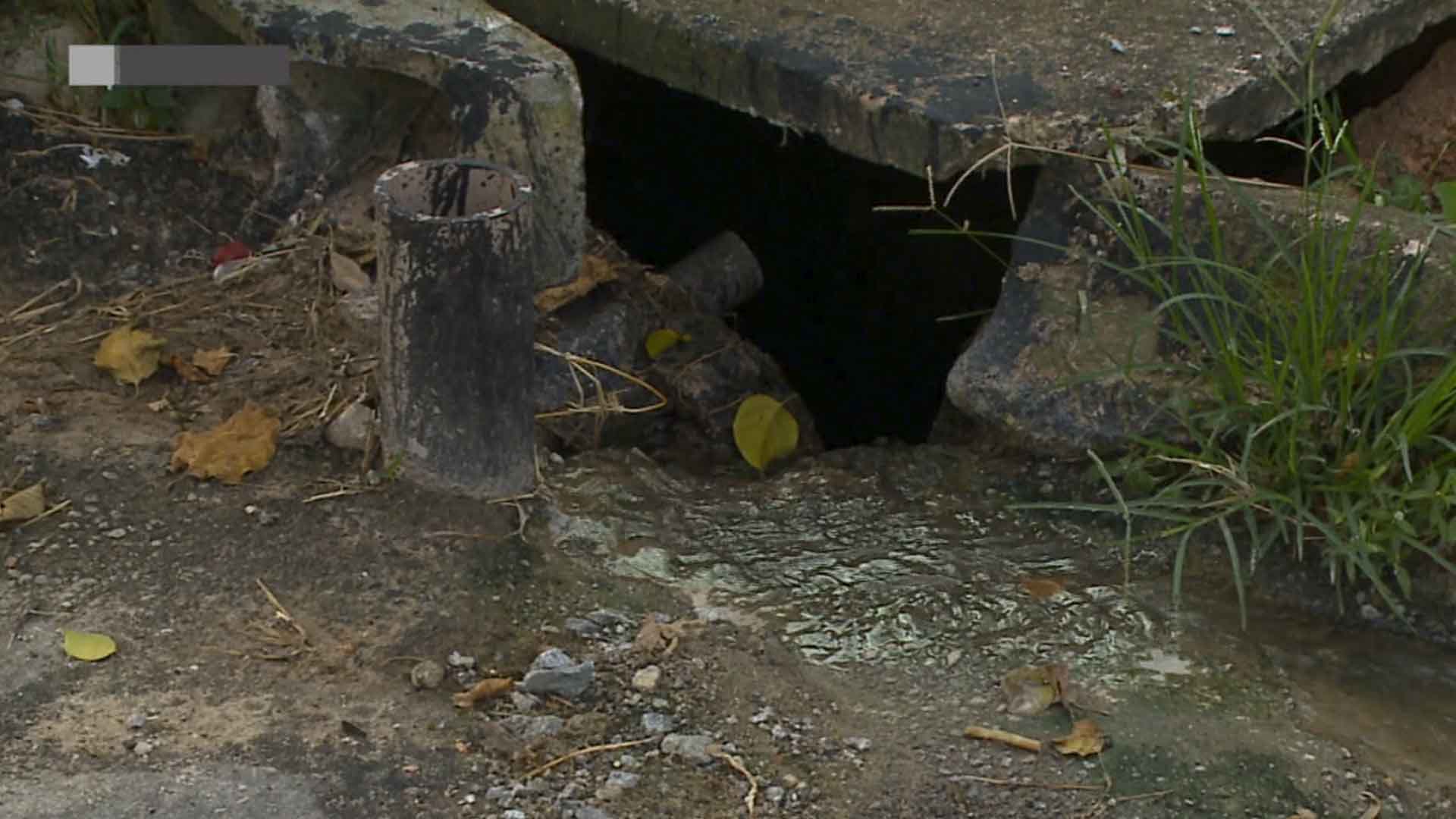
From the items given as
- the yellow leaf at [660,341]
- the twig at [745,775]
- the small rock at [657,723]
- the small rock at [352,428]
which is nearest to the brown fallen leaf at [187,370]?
the small rock at [352,428]

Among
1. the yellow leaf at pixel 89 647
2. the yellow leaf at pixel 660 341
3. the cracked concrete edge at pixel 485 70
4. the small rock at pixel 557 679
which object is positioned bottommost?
the yellow leaf at pixel 89 647

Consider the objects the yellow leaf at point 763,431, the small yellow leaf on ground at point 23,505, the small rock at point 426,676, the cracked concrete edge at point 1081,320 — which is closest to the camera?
the small rock at point 426,676

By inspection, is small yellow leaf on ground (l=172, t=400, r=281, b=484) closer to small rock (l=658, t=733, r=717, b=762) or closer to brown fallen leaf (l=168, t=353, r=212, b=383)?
brown fallen leaf (l=168, t=353, r=212, b=383)

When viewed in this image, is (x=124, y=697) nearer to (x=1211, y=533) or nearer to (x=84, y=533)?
(x=84, y=533)

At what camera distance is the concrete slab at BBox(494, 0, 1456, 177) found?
2.78 metres

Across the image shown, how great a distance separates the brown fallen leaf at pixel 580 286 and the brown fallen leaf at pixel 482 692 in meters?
0.90

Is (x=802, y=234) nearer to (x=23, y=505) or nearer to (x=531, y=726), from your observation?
(x=23, y=505)

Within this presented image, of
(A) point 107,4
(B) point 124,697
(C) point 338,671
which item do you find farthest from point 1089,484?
(A) point 107,4

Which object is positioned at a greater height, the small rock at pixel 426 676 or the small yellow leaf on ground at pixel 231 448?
the small yellow leaf on ground at pixel 231 448

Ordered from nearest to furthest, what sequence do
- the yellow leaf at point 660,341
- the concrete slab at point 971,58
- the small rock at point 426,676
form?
the small rock at point 426,676, the concrete slab at point 971,58, the yellow leaf at point 660,341

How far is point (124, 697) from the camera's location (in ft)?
7.24

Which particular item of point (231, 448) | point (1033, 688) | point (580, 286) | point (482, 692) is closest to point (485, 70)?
point (580, 286)

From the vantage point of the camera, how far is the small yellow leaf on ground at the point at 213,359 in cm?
286

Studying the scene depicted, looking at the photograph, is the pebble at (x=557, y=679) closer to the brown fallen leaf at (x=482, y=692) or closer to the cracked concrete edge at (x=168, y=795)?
the brown fallen leaf at (x=482, y=692)
